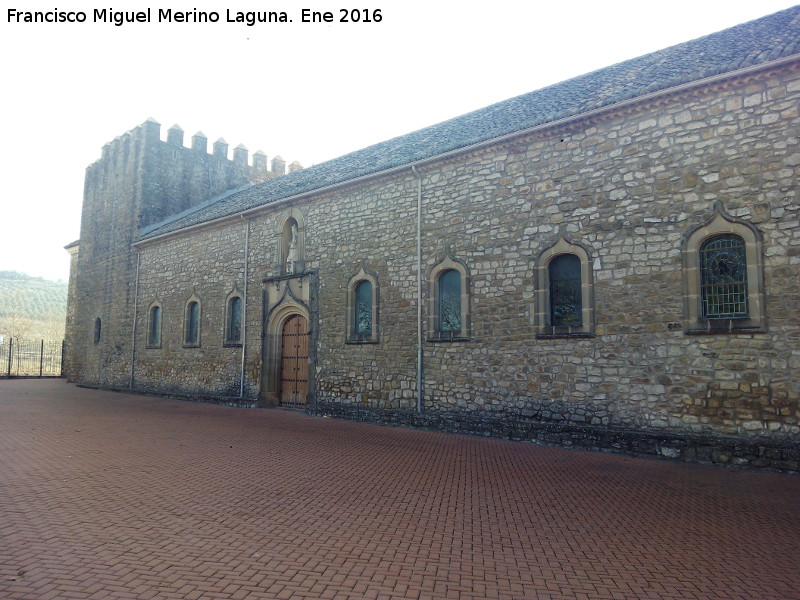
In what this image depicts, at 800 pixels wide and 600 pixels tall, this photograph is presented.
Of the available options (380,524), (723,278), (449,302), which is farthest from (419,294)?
(380,524)

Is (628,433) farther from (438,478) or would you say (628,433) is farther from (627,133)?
(627,133)

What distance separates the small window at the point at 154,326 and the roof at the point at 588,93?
7445 mm

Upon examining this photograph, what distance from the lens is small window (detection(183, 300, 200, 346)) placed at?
878 inches

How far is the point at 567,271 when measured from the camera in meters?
11.8

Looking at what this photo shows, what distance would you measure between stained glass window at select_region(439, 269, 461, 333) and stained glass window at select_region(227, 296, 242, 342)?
9.38 m

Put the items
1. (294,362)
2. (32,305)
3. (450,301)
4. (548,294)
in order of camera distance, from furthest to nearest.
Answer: (32,305) < (294,362) < (450,301) < (548,294)

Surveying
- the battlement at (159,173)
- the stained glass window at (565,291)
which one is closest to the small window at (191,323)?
the battlement at (159,173)

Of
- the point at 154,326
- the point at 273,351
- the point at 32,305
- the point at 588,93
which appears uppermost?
the point at 32,305

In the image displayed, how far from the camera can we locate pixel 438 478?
8.02 metres

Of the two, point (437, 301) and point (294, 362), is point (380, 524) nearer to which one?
point (437, 301)

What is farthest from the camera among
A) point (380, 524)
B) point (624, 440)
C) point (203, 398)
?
point (203, 398)

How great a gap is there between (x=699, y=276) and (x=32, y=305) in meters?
112

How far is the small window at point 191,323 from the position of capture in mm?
22312

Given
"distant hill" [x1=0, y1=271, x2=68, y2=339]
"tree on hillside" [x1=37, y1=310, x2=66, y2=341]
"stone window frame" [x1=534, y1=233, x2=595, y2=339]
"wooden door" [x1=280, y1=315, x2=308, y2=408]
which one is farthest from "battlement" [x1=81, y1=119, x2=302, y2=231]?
"tree on hillside" [x1=37, y1=310, x2=66, y2=341]
